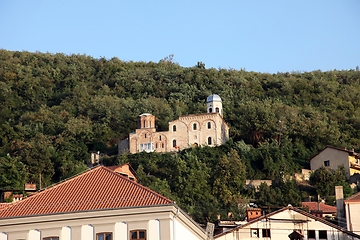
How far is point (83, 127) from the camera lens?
342 ft

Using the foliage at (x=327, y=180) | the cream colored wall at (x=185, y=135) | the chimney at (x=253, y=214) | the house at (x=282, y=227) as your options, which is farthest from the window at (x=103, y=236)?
the cream colored wall at (x=185, y=135)

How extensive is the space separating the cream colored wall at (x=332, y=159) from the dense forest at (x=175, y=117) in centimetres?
212

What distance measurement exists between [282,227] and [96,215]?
16.0 m

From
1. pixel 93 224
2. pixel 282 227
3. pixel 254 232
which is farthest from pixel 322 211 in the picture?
pixel 93 224

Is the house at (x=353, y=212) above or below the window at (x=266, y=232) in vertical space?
above

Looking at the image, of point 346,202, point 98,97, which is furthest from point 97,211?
point 98,97

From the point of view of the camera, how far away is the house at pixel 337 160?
84787 millimetres

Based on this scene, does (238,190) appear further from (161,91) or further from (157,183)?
(161,91)

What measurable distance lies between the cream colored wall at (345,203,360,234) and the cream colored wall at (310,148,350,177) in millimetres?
37842

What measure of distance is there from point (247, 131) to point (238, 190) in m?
21.3

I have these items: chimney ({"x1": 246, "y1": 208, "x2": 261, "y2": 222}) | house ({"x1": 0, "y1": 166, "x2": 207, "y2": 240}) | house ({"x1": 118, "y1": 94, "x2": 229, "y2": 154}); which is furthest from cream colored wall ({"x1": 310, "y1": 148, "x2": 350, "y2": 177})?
house ({"x1": 0, "y1": 166, "x2": 207, "y2": 240})

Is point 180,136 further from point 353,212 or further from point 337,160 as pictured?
point 353,212

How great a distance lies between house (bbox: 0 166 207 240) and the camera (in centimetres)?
2827

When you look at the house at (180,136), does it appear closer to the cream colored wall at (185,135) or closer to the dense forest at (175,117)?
the cream colored wall at (185,135)
